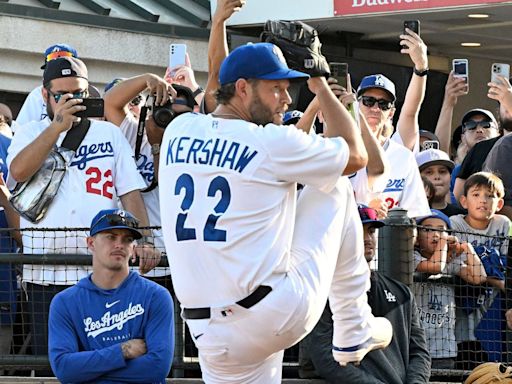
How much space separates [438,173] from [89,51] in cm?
422

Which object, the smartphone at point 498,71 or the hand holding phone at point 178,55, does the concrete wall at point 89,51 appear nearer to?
the hand holding phone at point 178,55

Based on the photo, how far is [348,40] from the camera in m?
14.0

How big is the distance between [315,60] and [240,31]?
25.3 ft

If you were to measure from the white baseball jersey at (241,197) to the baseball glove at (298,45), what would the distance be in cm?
33

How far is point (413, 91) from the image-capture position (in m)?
9.69

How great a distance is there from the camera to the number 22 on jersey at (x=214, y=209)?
224 inches

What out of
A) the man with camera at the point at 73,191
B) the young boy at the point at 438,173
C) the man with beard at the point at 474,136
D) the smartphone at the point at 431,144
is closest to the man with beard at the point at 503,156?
the man with beard at the point at 474,136

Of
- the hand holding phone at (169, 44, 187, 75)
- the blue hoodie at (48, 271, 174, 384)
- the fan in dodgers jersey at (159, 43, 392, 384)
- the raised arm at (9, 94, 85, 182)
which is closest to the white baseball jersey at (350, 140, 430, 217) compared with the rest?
the hand holding phone at (169, 44, 187, 75)

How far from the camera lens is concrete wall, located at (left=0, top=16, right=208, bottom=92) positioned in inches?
481

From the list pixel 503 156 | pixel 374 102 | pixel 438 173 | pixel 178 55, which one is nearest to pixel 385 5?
pixel 438 173

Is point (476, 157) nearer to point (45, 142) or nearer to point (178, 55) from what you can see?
point (178, 55)

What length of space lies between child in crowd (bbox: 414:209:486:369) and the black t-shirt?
5.82 feet

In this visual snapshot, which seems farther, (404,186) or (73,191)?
(404,186)

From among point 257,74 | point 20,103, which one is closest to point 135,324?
point 257,74
